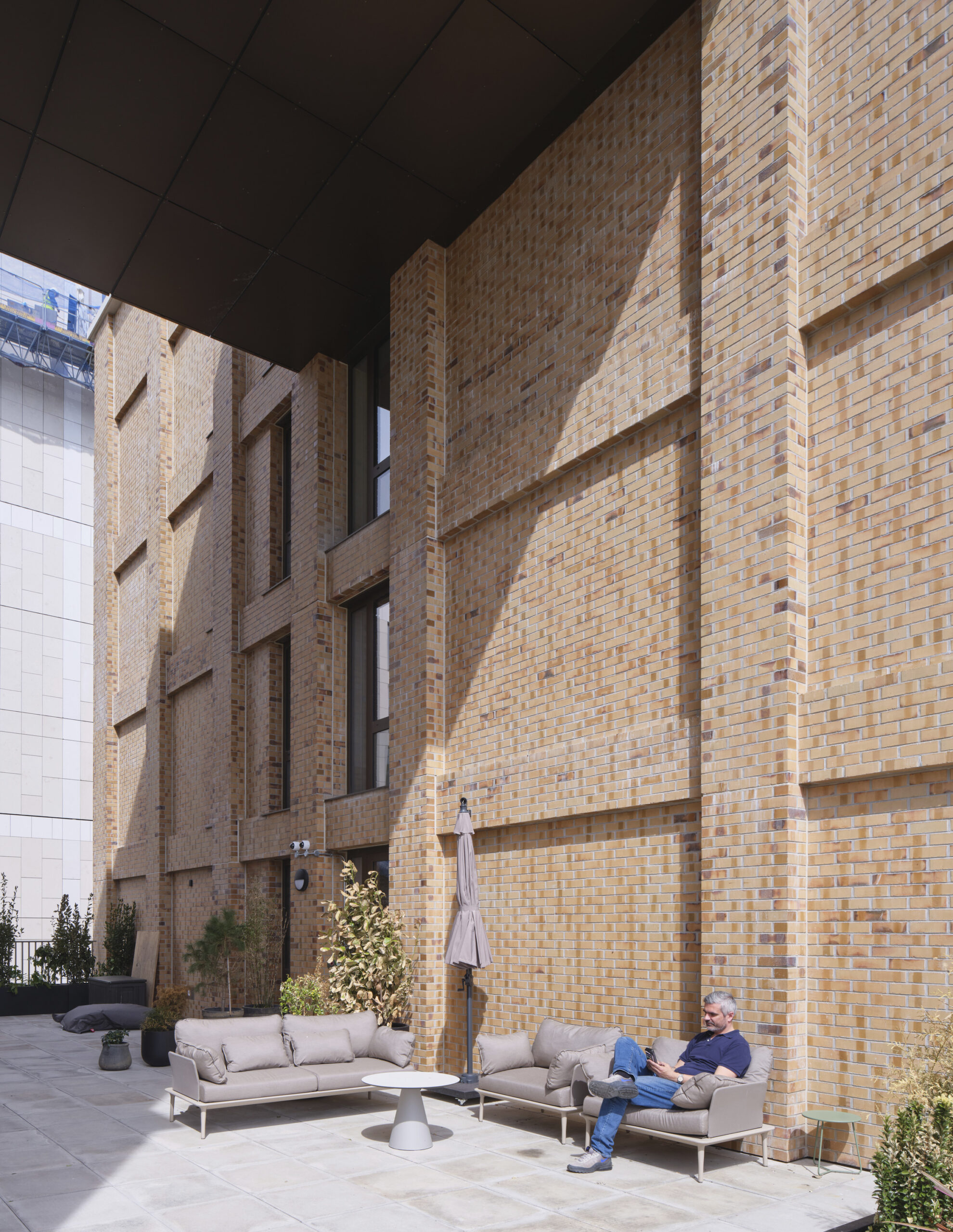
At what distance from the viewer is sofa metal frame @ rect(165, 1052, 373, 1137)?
805 centimetres

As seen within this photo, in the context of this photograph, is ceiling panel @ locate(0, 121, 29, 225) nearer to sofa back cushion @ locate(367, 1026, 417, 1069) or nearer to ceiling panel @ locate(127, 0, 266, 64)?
ceiling panel @ locate(127, 0, 266, 64)

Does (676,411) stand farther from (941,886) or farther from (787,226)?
(941,886)

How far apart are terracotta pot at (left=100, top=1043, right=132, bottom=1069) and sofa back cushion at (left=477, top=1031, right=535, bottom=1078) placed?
17.3 feet

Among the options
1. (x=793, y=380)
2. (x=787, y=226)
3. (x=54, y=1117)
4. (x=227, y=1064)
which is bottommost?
(x=54, y=1117)

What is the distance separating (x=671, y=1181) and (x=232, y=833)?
10.2 m

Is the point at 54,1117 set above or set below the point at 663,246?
below

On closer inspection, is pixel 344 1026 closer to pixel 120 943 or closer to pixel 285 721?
pixel 285 721

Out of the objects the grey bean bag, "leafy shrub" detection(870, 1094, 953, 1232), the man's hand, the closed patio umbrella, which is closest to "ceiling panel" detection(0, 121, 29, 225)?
the closed patio umbrella

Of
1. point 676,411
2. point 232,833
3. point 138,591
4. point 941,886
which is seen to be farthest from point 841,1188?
point 138,591

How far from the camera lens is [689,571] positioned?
8.09m

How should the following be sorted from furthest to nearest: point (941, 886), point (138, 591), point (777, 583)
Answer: point (138, 591)
point (777, 583)
point (941, 886)

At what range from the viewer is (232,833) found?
15.5m

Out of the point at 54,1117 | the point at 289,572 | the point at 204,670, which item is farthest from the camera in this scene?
the point at 204,670

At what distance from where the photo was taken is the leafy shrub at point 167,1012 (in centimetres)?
1194
